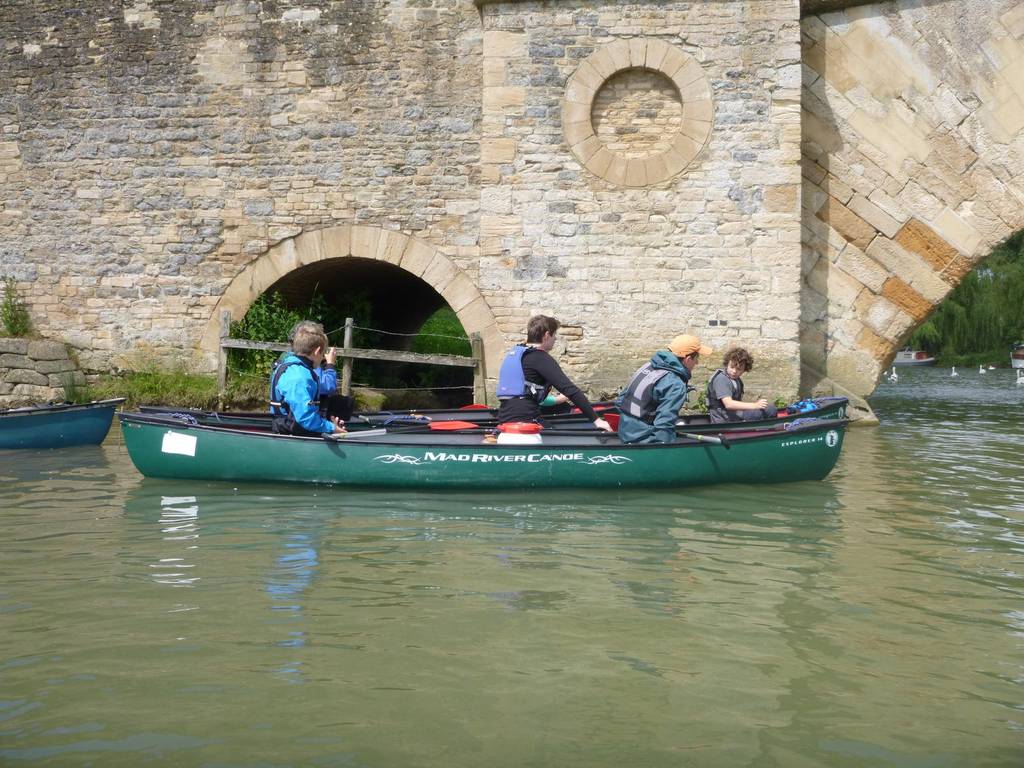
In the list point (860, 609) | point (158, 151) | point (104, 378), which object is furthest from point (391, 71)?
point (860, 609)

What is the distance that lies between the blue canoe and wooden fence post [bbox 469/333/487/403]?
3312 mm

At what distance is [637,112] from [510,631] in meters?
7.37

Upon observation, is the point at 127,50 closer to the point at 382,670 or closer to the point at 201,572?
the point at 201,572

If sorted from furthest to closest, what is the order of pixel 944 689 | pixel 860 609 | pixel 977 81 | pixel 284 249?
pixel 284 249 → pixel 977 81 → pixel 860 609 → pixel 944 689

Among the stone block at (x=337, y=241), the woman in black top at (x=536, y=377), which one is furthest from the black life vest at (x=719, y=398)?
the stone block at (x=337, y=241)

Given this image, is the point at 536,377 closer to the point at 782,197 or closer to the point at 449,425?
the point at 449,425


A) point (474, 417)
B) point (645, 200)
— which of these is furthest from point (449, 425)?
point (645, 200)

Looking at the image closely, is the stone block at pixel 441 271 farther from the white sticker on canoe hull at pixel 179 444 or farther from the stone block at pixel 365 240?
the white sticker on canoe hull at pixel 179 444

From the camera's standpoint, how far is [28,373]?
11.0 m

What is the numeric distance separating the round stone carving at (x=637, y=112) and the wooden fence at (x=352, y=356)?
2.16m

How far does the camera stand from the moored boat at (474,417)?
26.1 feet

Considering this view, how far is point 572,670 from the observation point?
3473 mm

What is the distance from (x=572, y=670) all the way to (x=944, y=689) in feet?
3.85

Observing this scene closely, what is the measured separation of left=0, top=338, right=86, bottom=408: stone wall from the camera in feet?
36.2
